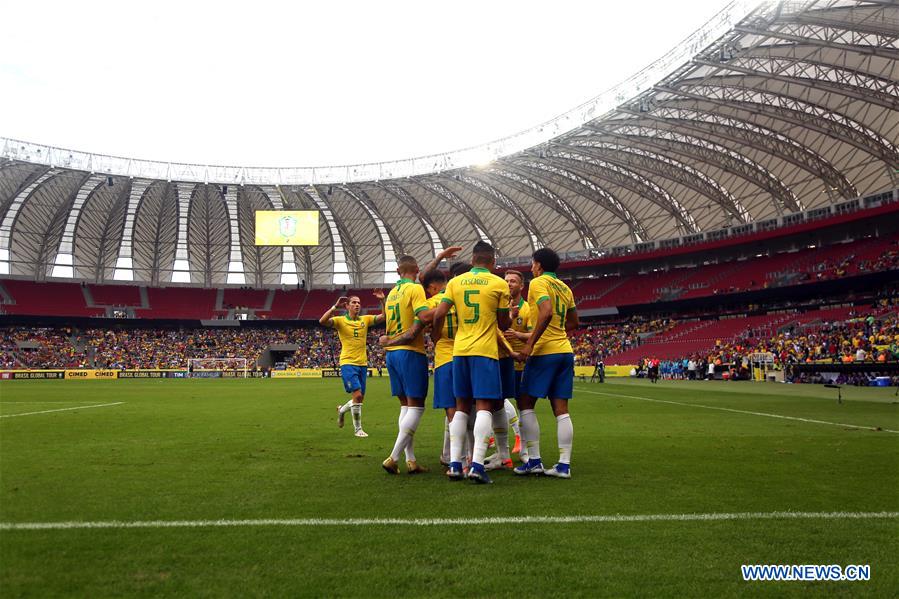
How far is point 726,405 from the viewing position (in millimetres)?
17984

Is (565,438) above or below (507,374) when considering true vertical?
below

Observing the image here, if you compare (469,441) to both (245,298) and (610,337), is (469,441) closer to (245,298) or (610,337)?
(610,337)

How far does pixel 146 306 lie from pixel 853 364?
6957cm

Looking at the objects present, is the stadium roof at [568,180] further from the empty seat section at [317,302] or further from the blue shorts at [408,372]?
the blue shorts at [408,372]

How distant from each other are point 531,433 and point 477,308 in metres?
1.56

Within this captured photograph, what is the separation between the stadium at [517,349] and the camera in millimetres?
3947

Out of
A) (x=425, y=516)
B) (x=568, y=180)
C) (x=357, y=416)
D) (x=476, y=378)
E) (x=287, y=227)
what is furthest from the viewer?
(x=568, y=180)

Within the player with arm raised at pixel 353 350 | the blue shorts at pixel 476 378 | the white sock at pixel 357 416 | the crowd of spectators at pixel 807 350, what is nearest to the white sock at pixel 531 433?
the blue shorts at pixel 476 378

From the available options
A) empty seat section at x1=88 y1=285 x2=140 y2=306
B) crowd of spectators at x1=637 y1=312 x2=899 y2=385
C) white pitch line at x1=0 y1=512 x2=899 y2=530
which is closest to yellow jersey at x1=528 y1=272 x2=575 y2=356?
white pitch line at x1=0 y1=512 x2=899 y2=530

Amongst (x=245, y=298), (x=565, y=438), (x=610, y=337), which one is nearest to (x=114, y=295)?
(x=245, y=298)

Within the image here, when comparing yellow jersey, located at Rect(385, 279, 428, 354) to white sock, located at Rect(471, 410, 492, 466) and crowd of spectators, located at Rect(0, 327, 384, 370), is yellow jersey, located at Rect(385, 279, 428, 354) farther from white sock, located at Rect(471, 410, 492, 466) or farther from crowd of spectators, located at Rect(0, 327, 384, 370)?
crowd of spectators, located at Rect(0, 327, 384, 370)

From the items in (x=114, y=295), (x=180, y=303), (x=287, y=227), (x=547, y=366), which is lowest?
(x=547, y=366)

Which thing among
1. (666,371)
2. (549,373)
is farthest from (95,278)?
(549,373)

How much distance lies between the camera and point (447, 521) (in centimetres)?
467
